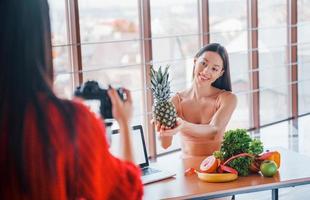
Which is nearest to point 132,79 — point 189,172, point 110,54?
point 110,54

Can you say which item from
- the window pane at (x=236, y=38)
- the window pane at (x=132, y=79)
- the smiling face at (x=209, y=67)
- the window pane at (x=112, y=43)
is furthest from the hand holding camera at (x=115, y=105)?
the window pane at (x=236, y=38)

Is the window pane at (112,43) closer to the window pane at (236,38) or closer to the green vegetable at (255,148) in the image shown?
the window pane at (236,38)

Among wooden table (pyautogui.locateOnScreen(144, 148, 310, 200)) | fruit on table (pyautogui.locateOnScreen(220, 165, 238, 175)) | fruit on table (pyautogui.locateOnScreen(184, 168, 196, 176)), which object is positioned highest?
fruit on table (pyautogui.locateOnScreen(220, 165, 238, 175))

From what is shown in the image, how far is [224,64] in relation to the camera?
2.90 meters

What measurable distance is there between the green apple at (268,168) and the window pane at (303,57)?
15.9 ft

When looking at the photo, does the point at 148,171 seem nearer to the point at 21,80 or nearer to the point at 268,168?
the point at 268,168

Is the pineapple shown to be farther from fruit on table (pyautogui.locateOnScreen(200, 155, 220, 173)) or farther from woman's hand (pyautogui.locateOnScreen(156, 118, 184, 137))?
fruit on table (pyautogui.locateOnScreen(200, 155, 220, 173))

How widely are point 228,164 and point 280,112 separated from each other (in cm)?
461

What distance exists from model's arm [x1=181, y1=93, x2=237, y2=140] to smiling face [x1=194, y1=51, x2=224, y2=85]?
144 mm

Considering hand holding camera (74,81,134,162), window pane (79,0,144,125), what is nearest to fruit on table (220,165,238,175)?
hand holding camera (74,81,134,162)

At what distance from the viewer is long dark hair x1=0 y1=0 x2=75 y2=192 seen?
3.62ft

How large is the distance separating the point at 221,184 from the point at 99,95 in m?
1.25

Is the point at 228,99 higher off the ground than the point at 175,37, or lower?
lower

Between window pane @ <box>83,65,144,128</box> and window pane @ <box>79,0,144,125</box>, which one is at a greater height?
window pane @ <box>79,0,144,125</box>
